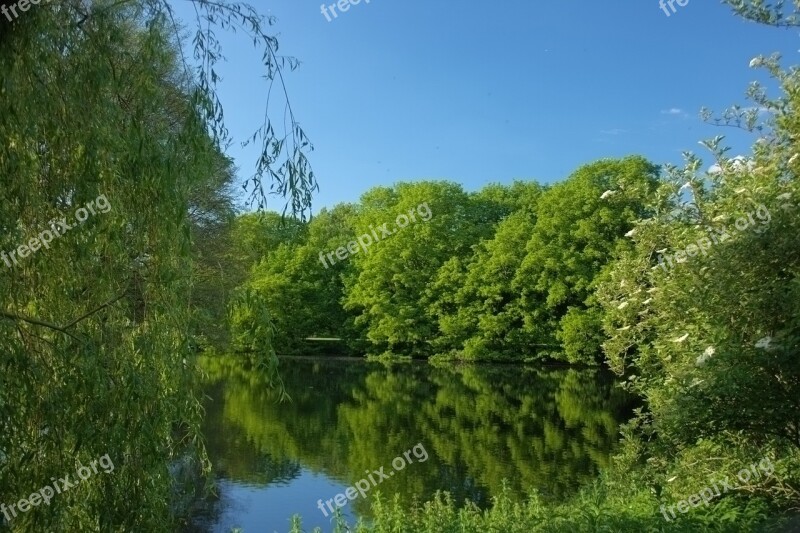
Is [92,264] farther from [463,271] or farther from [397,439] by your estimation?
[463,271]

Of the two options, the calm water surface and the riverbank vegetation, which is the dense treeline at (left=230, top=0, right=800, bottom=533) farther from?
the calm water surface

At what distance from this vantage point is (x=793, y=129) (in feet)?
20.0

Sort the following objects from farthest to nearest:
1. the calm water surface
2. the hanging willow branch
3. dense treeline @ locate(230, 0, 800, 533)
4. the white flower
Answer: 1. the calm water surface
2. dense treeline @ locate(230, 0, 800, 533)
3. the white flower
4. the hanging willow branch

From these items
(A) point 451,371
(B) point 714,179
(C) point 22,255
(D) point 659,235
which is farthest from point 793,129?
(A) point 451,371

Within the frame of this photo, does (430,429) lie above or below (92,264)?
below

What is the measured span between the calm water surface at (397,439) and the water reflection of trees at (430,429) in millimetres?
44

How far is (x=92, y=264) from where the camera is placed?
168 inches

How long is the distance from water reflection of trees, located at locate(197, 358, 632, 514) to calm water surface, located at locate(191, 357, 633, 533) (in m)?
0.04

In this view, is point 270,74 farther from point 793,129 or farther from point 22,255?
point 793,129

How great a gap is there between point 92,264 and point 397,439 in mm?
15127

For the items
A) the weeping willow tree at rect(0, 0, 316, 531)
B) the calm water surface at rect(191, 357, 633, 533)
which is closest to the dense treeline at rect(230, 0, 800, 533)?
the weeping willow tree at rect(0, 0, 316, 531)

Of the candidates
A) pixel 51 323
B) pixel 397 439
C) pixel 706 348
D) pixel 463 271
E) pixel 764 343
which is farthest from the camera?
pixel 463 271

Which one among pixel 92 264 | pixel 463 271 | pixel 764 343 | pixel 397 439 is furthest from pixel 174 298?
pixel 463 271

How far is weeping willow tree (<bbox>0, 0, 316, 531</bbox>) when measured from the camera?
12.4ft
